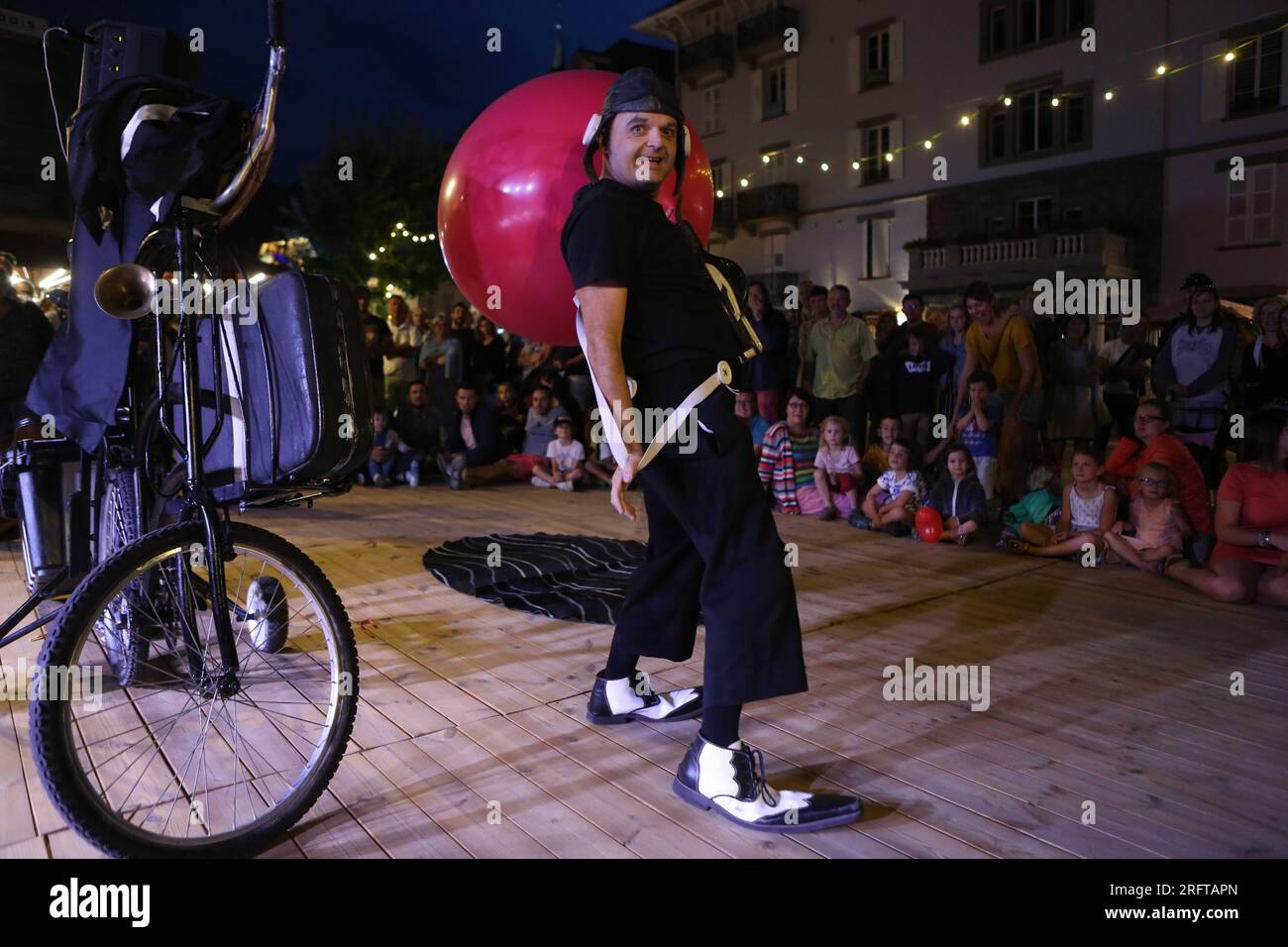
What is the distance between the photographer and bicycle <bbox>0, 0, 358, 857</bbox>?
1769 mm

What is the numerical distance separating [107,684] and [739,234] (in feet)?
74.6

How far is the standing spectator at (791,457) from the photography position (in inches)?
261

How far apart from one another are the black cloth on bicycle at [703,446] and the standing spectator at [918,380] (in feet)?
16.7

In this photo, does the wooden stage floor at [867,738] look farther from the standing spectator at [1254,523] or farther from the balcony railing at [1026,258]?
the balcony railing at [1026,258]

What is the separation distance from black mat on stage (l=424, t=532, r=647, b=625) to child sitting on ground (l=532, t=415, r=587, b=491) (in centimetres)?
230

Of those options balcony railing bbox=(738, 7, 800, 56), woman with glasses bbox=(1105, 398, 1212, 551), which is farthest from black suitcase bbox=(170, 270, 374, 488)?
balcony railing bbox=(738, 7, 800, 56)

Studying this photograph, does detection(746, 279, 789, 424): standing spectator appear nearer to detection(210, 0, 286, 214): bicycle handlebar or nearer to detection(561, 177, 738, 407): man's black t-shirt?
detection(561, 177, 738, 407): man's black t-shirt

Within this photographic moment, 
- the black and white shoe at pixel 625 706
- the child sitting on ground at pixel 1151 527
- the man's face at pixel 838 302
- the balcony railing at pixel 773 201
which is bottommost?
the black and white shoe at pixel 625 706

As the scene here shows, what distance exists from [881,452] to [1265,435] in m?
2.62

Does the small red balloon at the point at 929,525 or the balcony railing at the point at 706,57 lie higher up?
the balcony railing at the point at 706,57

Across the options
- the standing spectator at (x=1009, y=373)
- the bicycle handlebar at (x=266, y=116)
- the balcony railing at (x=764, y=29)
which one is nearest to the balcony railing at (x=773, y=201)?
the balcony railing at (x=764, y=29)

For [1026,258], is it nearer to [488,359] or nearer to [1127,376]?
[1127,376]
